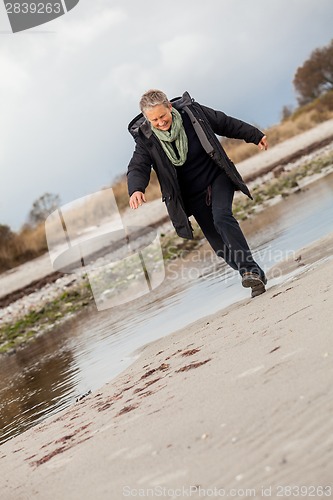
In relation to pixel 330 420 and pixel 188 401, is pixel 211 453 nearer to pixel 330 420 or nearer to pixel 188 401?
pixel 330 420

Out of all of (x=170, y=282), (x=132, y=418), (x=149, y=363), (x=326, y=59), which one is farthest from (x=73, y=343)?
(x=326, y=59)

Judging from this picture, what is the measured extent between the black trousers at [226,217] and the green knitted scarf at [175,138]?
38 centimetres

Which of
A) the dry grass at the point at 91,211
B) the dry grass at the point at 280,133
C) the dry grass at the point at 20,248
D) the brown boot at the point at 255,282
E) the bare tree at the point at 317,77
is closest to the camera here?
the brown boot at the point at 255,282

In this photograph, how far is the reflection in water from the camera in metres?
5.80

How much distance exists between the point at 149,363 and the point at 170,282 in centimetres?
495

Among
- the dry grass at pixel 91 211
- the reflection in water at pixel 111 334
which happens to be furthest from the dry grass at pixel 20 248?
the reflection in water at pixel 111 334

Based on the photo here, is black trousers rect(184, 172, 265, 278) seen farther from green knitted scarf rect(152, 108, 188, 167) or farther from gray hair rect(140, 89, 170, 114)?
gray hair rect(140, 89, 170, 114)

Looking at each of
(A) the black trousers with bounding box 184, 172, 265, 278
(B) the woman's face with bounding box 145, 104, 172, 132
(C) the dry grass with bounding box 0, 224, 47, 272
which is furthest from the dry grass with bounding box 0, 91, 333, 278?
(B) the woman's face with bounding box 145, 104, 172, 132

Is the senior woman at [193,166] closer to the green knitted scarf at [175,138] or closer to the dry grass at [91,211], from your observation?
the green knitted scarf at [175,138]

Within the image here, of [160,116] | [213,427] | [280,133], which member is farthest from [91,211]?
[213,427]

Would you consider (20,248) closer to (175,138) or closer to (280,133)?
(280,133)

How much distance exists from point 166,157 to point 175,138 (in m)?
0.18

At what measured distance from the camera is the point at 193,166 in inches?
233

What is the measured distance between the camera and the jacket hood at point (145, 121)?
5.68 m
